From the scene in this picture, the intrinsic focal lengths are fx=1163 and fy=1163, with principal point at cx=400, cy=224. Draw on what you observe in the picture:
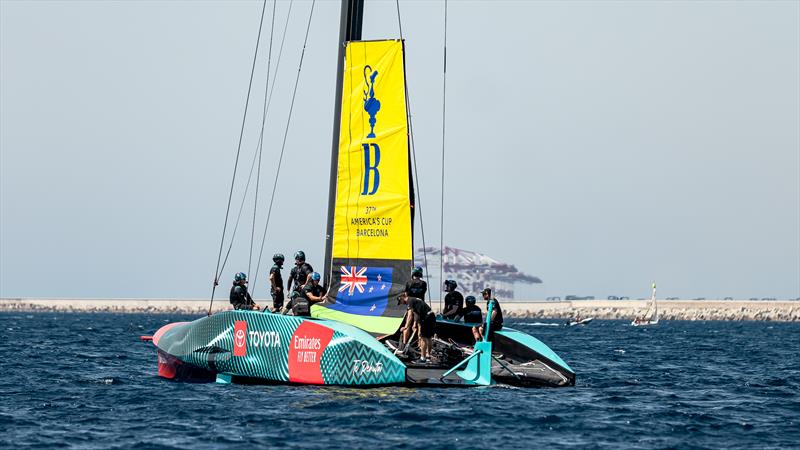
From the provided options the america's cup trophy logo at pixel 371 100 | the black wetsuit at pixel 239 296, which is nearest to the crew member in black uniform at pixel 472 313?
the america's cup trophy logo at pixel 371 100

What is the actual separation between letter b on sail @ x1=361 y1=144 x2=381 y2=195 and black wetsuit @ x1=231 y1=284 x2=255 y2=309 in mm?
2611

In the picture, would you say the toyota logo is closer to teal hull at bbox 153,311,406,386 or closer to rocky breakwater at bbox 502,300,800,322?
teal hull at bbox 153,311,406,386

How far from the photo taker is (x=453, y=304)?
61.8ft

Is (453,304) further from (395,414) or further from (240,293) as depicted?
(395,414)

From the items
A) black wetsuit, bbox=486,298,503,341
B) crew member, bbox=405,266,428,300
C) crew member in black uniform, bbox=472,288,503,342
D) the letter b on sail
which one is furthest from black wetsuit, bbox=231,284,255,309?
black wetsuit, bbox=486,298,503,341

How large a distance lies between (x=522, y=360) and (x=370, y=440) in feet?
20.6

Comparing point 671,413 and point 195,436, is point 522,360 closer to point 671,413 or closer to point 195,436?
point 671,413

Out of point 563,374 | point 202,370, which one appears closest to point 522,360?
point 563,374

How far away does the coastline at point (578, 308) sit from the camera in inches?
4301

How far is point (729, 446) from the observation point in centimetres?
1222

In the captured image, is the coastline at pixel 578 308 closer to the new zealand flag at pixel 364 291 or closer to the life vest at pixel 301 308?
the new zealand flag at pixel 364 291

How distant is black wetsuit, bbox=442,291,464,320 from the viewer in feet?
61.7

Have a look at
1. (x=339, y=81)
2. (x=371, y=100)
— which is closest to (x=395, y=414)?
(x=371, y=100)

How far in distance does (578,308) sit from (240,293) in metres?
116
